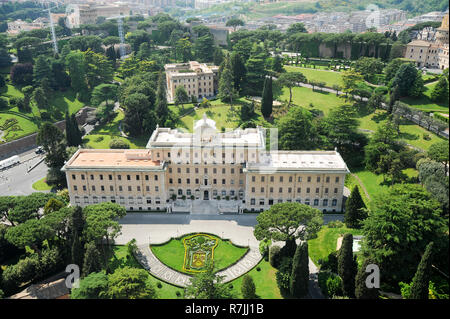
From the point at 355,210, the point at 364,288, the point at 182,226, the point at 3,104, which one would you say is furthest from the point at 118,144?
the point at 364,288

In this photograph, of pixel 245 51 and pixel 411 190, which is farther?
pixel 245 51

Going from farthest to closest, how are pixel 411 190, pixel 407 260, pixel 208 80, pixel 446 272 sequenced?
pixel 208 80, pixel 411 190, pixel 407 260, pixel 446 272

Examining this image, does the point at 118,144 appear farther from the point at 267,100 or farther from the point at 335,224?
the point at 335,224

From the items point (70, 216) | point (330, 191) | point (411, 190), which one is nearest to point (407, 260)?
point (411, 190)

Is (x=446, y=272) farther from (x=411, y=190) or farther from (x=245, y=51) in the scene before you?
(x=245, y=51)

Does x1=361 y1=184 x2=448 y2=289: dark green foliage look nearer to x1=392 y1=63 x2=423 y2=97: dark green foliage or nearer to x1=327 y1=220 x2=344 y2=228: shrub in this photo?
x1=327 y1=220 x2=344 y2=228: shrub

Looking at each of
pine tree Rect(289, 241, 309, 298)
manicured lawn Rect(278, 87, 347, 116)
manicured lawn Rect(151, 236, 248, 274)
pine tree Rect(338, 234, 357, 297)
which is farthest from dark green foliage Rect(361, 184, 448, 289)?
manicured lawn Rect(278, 87, 347, 116)

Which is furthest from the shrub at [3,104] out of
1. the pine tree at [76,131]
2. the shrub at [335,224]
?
the shrub at [335,224]
